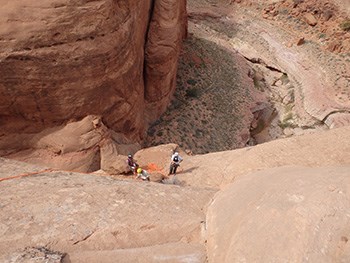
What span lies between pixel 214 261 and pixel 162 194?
2363 mm

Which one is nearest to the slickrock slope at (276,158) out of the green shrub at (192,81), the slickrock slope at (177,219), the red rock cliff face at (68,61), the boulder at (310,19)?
the slickrock slope at (177,219)

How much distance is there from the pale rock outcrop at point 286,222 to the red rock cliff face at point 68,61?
793 centimetres

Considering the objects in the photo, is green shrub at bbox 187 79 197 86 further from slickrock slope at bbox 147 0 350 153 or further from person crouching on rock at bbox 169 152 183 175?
person crouching on rock at bbox 169 152 183 175

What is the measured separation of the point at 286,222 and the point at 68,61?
9386 millimetres

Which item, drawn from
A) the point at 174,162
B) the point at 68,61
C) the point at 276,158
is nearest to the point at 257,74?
the point at 276,158

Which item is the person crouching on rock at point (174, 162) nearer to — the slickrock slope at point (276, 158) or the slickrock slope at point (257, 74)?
the slickrock slope at point (276, 158)

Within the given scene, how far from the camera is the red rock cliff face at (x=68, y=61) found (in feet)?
36.3

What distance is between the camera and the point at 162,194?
24.9ft

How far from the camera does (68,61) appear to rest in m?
11.8

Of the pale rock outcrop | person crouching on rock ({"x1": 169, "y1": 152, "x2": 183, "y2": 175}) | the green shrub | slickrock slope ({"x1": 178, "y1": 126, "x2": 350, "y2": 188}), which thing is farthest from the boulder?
the pale rock outcrop

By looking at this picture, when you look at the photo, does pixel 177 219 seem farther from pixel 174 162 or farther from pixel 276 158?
pixel 276 158

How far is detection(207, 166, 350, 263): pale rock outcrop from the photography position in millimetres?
4867

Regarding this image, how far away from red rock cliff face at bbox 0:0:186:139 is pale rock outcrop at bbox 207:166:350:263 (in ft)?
26.0

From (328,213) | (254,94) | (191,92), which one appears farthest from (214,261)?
(254,94)
